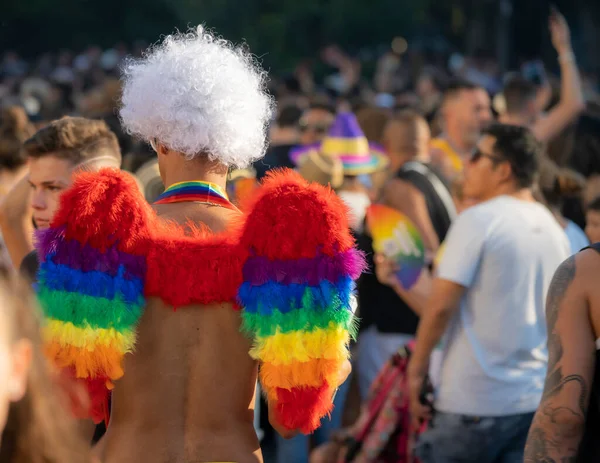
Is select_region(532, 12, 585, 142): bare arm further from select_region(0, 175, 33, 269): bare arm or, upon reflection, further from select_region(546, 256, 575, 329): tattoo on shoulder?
select_region(546, 256, 575, 329): tattoo on shoulder

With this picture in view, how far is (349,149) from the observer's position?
28.5 ft

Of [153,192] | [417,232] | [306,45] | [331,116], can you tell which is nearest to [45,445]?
[153,192]

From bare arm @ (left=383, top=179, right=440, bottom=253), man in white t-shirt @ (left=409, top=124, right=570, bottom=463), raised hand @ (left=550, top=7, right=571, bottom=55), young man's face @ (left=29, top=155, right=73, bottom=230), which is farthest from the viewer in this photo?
raised hand @ (left=550, top=7, right=571, bottom=55)

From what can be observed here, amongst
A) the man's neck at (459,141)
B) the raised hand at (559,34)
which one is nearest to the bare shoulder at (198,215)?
the man's neck at (459,141)

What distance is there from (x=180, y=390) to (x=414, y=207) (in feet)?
11.4

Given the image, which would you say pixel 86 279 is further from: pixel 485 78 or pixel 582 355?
pixel 485 78

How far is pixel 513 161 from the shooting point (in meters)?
4.73

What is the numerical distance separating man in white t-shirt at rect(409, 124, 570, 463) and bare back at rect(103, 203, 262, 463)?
1758 millimetres

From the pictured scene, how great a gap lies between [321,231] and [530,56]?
1826 centimetres

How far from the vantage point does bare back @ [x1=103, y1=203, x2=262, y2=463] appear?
289 cm

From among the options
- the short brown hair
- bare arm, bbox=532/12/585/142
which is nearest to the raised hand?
bare arm, bbox=532/12/585/142

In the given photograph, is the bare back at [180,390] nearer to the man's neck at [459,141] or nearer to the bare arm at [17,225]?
the bare arm at [17,225]

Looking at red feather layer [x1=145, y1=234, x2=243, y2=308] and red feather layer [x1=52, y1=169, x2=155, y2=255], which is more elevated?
red feather layer [x1=52, y1=169, x2=155, y2=255]

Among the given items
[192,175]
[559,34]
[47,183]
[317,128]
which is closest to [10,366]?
[192,175]
